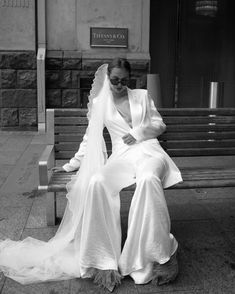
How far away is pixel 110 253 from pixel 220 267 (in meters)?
0.86

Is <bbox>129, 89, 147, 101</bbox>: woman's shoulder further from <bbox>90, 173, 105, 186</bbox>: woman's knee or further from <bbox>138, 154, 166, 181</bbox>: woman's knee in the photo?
<bbox>90, 173, 105, 186</bbox>: woman's knee

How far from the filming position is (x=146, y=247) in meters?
2.79

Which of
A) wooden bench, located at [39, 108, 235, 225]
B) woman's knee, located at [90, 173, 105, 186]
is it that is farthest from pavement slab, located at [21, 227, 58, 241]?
woman's knee, located at [90, 173, 105, 186]

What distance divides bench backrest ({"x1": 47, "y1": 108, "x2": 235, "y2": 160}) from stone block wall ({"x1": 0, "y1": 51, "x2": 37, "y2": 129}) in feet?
16.3

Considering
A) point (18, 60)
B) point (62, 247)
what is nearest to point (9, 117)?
point (18, 60)

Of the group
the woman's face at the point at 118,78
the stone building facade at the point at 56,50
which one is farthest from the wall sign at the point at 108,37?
the woman's face at the point at 118,78

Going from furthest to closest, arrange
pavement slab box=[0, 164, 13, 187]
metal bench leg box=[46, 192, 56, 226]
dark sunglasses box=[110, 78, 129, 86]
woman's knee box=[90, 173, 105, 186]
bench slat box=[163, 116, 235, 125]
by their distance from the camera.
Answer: pavement slab box=[0, 164, 13, 187] < bench slat box=[163, 116, 235, 125] < metal bench leg box=[46, 192, 56, 226] < dark sunglasses box=[110, 78, 129, 86] < woman's knee box=[90, 173, 105, 186]

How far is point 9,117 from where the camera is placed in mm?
8867

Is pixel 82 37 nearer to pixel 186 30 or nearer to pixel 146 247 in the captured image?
pixel 186 30

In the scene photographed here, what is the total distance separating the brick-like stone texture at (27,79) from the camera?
8.71 meters

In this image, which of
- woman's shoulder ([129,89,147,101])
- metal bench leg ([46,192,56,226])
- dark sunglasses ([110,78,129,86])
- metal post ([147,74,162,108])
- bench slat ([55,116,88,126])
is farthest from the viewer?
metal post ([147,74,162,108])

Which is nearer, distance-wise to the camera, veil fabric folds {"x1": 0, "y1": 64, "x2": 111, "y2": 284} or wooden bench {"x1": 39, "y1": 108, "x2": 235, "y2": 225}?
veil fabric folds {"x1": 0, "y1": 64, "x2": 111, "y2": 284}

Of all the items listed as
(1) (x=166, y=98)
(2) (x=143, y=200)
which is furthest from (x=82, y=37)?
(2) (x=143, y=200)

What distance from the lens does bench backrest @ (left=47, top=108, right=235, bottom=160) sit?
13.4ft
